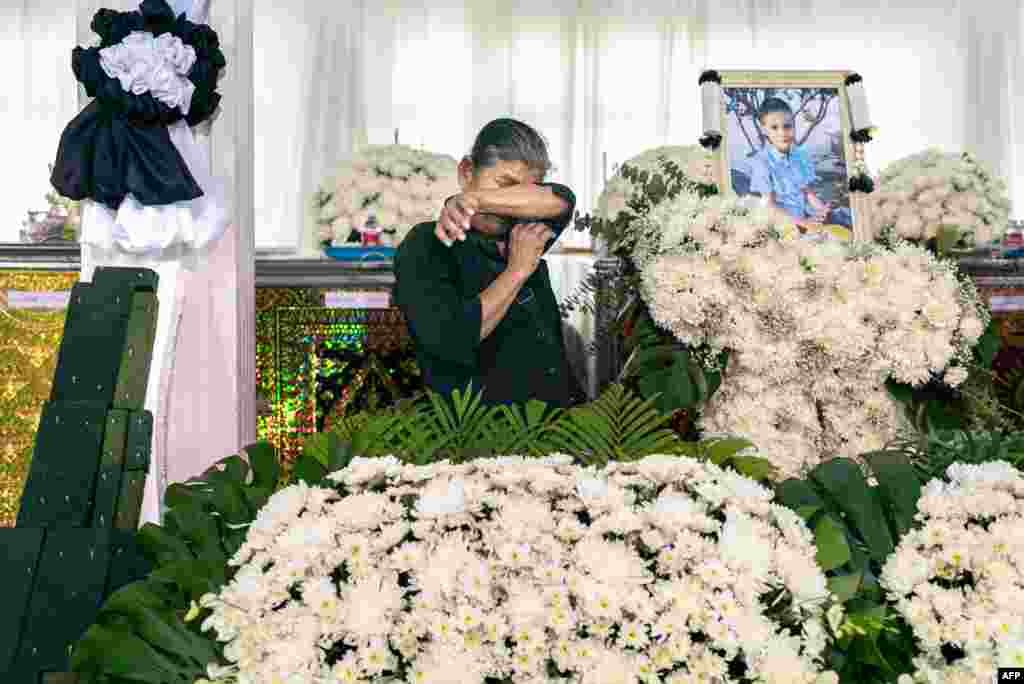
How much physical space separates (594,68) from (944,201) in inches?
162

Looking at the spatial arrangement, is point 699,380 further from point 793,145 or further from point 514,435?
point 514,435

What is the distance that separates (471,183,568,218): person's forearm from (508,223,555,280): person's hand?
34 mm

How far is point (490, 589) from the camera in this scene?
989mm

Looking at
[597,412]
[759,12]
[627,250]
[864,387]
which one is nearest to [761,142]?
[627,250]

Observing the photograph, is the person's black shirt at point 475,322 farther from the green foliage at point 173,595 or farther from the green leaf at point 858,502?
the green leaf at point 858,502

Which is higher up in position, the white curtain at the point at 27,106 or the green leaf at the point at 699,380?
the white curtain at the point at 27,106

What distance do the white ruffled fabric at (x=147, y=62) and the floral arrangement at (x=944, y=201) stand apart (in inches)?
108

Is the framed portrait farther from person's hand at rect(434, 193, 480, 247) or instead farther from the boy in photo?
person's hand at rect(434, 193, 480, 247)

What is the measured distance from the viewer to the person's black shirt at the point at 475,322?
8.52 feet

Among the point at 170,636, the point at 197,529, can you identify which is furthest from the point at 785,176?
the point at 170,636

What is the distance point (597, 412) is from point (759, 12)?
749cm

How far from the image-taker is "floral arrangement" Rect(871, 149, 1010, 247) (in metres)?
4.34

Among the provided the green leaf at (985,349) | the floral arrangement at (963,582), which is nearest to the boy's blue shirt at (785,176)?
the green leaf at (985,349)

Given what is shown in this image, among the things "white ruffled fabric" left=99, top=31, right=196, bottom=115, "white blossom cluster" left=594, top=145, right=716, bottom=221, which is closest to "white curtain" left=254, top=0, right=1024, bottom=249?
"white blossom cluster" left=594, top=145, right=716, bottom=221
